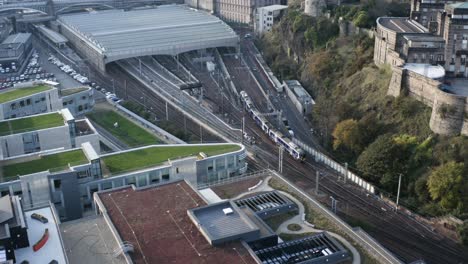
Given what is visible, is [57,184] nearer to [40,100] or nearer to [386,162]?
[40,100]

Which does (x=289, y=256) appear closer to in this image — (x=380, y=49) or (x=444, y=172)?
(x=444, y=172)

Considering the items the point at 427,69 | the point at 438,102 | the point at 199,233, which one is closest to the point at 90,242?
the point at 199,233

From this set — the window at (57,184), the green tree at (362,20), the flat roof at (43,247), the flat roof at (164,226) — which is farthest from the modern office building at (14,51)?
the flat roof at (164,226)

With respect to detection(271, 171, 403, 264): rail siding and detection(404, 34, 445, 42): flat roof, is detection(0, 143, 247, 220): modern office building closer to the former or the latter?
detection(271, 171, 403, 264): rail siding

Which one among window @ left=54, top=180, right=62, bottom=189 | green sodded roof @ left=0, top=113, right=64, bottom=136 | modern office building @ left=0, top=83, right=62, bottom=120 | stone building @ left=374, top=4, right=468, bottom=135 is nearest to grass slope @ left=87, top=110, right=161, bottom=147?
modern office building @ left=0, top=83, right=62, bottom=120

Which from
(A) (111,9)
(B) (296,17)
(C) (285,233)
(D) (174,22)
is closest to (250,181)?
(C) (285,233)

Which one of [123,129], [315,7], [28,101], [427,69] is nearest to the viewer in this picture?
[28,101]
